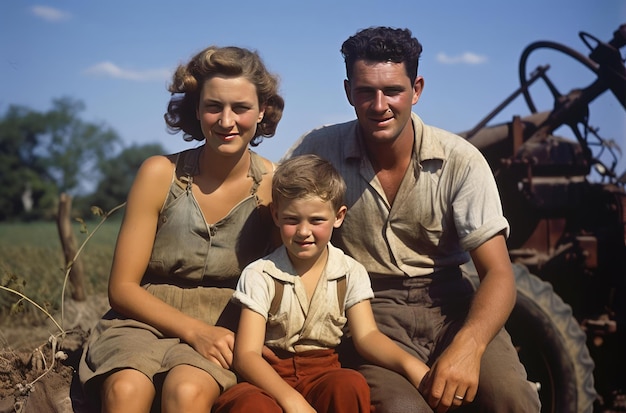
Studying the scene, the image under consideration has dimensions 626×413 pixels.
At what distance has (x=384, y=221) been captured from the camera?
10.3 ft

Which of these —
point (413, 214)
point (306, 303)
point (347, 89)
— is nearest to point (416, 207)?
point (413, 214)

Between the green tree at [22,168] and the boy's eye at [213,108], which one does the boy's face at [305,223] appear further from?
the green tree at [22,168]

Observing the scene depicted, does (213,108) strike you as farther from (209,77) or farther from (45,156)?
(45,156)

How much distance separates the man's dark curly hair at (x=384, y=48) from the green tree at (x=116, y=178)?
2692 inches

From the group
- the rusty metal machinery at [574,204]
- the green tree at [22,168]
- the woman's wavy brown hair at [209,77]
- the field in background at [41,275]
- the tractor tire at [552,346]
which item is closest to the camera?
the woman's wavy brown hair at [209,77]

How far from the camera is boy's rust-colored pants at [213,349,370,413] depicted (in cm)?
231

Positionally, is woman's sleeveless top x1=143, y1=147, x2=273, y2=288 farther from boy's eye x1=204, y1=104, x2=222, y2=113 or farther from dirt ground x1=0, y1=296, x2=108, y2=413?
dirt ground x1=0, y1=296, x2=108, y2=413

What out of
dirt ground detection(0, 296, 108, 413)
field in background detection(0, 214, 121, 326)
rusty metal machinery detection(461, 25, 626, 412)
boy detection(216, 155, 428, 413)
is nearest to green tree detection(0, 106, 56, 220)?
field in background detection(0, 214, 121, 326)

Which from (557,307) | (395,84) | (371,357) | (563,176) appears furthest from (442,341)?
(563,176)

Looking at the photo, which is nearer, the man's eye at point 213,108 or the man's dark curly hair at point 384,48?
the man's eye at point 213,108

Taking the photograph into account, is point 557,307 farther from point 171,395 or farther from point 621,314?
point 171,395

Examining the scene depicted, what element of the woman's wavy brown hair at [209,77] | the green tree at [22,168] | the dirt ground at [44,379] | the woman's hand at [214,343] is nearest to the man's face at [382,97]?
the woman's wavy brown hair at [209,77]

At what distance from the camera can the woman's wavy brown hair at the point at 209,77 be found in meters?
2.87

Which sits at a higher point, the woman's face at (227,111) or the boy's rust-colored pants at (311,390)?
the woman's face at (227,111)
